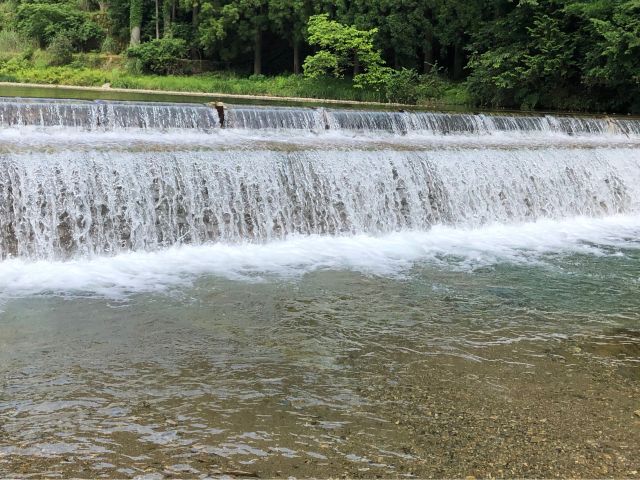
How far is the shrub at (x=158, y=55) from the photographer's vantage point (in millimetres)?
28062

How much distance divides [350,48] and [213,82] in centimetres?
627

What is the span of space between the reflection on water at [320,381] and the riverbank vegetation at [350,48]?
1420 centimetres

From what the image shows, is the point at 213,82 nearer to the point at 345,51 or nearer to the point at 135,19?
the point at 345,51

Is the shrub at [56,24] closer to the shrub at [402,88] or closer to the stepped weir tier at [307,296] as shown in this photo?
the shrub at [402,88]

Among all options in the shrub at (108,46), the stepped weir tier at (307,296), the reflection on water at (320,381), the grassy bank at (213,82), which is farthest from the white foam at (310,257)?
the shrub at (108,46)

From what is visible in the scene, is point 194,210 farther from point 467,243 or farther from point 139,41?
point 139,41

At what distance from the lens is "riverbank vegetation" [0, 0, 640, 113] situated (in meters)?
18.7

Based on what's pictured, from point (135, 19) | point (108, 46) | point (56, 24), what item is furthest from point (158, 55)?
point (56, 24)

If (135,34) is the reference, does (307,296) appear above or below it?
below

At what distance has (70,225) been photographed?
727cm

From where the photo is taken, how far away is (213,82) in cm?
2622

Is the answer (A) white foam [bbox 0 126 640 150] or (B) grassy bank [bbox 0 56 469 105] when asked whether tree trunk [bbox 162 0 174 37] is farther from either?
(A) white foam [bbox 0 126 640 150]

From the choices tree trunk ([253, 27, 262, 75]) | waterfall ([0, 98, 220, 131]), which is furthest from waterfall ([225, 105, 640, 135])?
tree trunk ([253, 27, 262, 75])

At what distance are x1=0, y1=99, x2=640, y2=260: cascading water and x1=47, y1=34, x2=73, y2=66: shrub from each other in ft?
70.4
